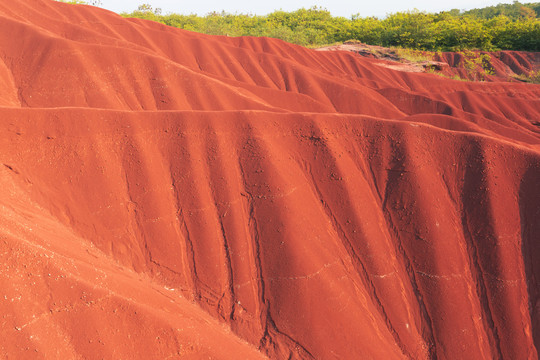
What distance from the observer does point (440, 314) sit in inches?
316

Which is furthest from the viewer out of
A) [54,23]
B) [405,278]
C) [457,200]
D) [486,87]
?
[486,87]

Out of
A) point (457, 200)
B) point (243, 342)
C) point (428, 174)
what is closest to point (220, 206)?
point (243, 342)

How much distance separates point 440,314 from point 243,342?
162 inches

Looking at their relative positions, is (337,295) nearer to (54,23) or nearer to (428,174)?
(428,174)

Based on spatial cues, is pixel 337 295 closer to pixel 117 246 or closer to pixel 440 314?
pixel 440 314

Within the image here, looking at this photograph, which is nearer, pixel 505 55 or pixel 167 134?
pixel 167 134

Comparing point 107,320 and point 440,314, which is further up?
point 107,320

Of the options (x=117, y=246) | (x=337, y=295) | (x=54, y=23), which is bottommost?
(x=337, y=295)

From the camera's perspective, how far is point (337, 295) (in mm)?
7766

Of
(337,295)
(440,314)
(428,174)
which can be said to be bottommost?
(440,314)

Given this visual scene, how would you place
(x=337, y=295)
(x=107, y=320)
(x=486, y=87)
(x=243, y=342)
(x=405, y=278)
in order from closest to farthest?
(x=107, y=320) < (x=243, y=342) < (x=337, y=295) < (x=405, y=278) < (x=486, y=87)

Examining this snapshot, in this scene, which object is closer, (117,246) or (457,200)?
(117,246)

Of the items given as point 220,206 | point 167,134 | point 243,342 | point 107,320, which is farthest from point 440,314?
point 167,134

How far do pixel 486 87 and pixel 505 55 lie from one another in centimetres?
1914
